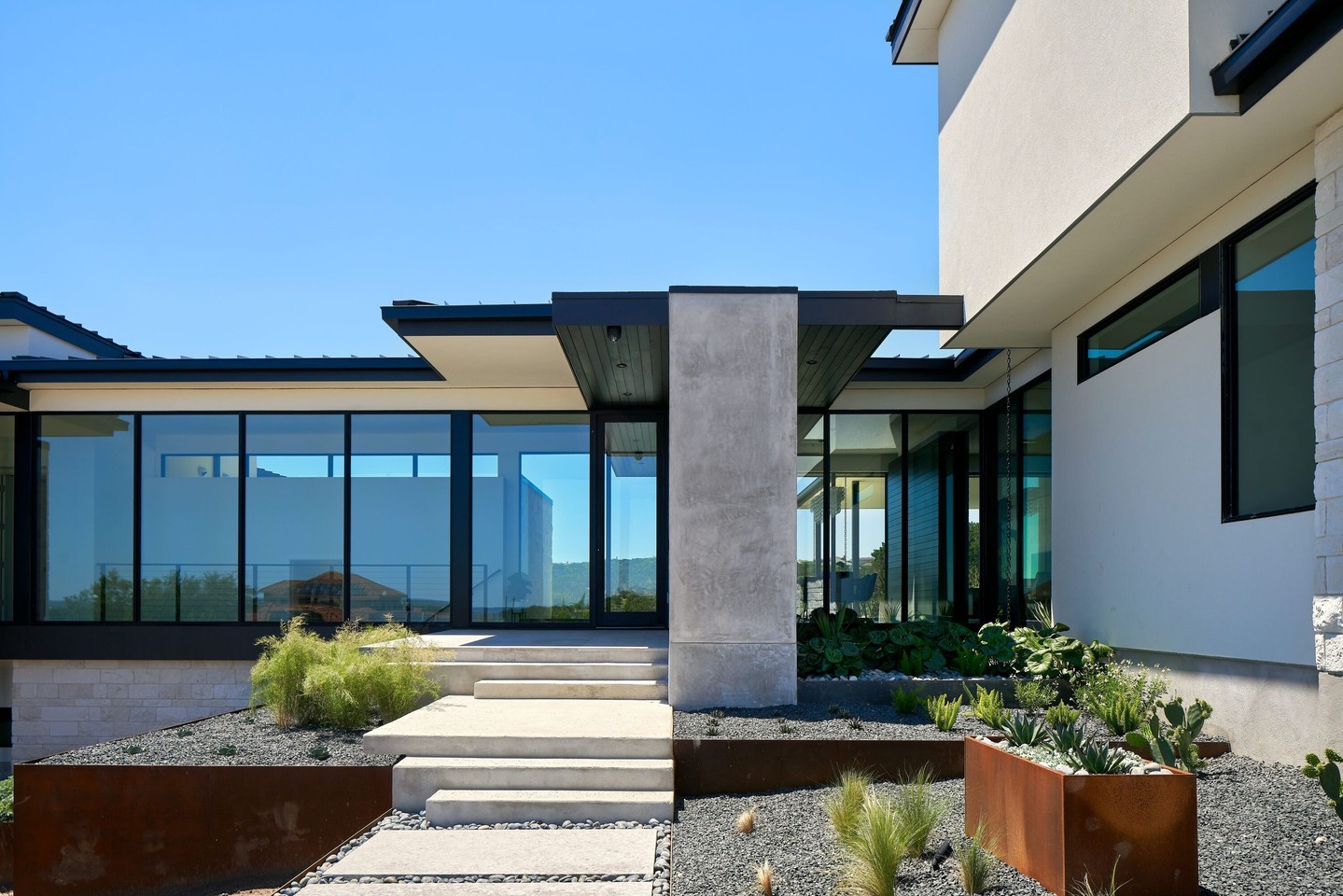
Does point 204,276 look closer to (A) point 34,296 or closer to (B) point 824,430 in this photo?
(A) point 34,296

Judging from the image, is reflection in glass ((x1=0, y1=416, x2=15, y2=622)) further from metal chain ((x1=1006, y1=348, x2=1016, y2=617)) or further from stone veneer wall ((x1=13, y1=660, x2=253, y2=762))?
metal chain ((x1=1006, y1=348, x2=1016, y2=617))

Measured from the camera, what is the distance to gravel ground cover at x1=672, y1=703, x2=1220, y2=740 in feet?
21.5

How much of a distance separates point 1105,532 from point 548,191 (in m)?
10.3

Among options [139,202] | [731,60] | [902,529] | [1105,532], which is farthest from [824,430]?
[139,202]

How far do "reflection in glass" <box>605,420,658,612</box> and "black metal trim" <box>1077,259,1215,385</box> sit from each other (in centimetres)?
483

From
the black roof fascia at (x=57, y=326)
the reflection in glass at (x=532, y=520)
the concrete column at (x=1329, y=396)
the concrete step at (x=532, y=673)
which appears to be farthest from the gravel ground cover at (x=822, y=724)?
the black roof fascia at (x=57, y=326)

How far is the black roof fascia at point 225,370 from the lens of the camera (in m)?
11.1

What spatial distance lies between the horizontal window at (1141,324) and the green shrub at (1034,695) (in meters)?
2.79

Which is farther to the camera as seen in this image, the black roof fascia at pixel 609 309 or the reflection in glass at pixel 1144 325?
the black roof fascia at pixel 609 309

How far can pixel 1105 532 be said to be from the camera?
328 inches

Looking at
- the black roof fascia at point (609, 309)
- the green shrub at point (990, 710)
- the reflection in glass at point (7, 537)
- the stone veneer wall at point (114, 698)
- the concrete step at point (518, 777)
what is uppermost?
the black roof fascia at point (609, 309)

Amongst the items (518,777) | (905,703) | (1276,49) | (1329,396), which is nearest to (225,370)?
(518,777)

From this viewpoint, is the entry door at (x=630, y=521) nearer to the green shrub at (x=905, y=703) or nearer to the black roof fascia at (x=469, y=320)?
the black roof fascia at (x=469, y=320)

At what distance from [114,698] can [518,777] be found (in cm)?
767
